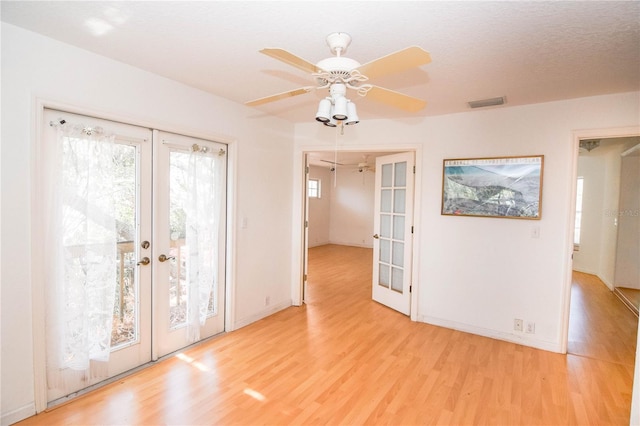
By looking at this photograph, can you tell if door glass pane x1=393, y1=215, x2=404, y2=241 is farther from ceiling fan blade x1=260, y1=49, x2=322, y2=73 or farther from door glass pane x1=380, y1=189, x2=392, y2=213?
ceiling fan blade x1=260, y1=49, x2=322, y2=73

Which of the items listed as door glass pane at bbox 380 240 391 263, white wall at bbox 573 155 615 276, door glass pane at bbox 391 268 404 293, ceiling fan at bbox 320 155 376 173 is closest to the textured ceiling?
door glass pane at bbox 380 240 391 263

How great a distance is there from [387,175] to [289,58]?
312cm

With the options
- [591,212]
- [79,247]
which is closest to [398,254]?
[79,247]

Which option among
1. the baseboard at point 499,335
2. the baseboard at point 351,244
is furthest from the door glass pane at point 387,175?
the baseboard at point 351,244

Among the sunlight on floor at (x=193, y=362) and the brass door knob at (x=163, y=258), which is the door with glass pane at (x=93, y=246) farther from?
the sunlight on floor at (x=193, y=362)

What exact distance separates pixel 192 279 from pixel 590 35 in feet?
11.6

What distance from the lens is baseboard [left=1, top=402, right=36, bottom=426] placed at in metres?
1.97

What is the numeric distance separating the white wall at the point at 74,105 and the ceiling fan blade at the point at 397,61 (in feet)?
6.47

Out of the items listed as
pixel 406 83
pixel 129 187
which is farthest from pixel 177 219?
pixel 406 83

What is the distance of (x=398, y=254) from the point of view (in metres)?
4.21

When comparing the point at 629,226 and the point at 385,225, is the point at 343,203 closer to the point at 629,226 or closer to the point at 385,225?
the point at 385,225

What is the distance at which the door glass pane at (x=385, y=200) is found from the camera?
14.3 feet

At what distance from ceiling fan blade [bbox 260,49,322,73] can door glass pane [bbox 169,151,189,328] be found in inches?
71.8

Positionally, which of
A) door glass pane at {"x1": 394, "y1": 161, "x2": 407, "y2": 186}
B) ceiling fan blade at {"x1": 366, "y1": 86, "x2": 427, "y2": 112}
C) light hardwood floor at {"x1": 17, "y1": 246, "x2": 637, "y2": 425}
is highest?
ceiling fan blade at {"x1": 366, "y1": 86, "x2": 427, "y2": 112}
